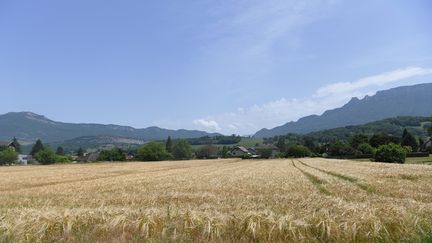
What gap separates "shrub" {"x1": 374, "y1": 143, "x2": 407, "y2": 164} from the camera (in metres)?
92.6

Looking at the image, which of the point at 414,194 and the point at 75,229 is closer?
the point at 75,229

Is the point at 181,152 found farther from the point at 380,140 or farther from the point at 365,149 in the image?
the point at 380,140

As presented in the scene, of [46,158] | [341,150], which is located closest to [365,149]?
[341,150]

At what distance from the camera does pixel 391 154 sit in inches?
3701

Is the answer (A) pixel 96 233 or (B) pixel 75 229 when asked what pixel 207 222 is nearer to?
(A) pixel 96 233

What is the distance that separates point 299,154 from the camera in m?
158

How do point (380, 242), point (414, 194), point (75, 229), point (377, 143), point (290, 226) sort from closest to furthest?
1. point (380, 242)
2. point (290, 226)
3. point (75, 229)
4. point (414, 194)
5. point (377, 143)

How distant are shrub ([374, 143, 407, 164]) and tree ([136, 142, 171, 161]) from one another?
92.3m

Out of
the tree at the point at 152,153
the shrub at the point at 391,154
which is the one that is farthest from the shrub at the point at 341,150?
the tree at the point at 152,153

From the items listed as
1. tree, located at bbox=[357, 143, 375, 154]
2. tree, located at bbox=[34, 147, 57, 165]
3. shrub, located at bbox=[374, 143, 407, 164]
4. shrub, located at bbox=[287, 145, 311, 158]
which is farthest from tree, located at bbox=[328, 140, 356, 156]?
tree, located at bbox=[34, 147, 57, 165]

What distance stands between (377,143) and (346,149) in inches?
415

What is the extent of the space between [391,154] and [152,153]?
3829 inches

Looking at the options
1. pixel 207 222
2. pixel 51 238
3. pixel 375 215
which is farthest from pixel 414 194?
pixel 51 238

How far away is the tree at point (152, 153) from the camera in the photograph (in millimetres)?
167375
